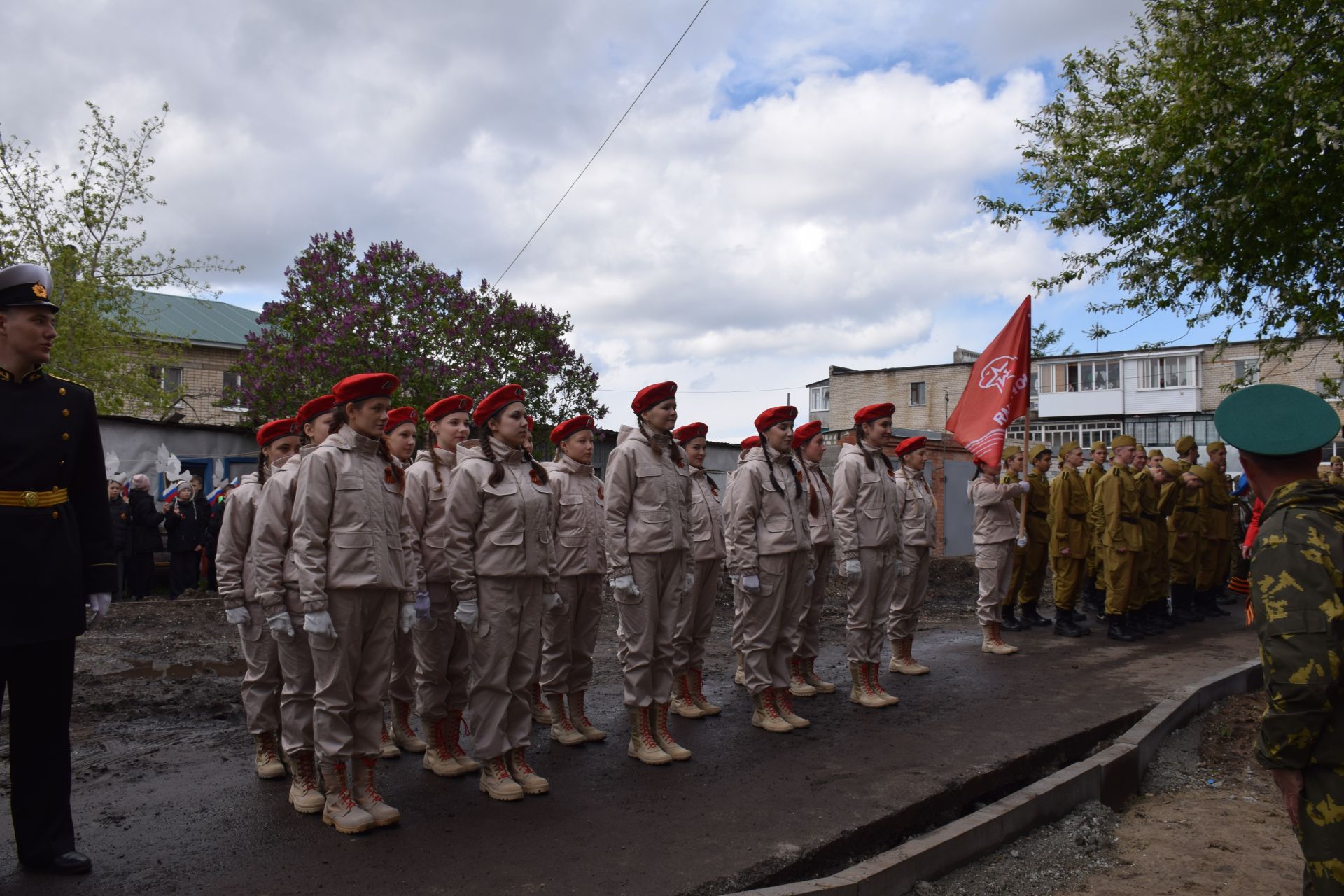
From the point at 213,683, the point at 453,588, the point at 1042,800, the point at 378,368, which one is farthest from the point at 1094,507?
the point at 378,368

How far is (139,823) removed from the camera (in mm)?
4891

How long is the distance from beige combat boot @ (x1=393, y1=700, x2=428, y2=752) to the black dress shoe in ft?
7.78

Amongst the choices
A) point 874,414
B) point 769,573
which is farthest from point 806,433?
point 769,573

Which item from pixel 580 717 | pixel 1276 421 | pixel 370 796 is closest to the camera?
pixel 1276 421

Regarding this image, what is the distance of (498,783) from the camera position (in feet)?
17.3

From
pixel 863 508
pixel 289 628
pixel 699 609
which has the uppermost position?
pixel 863 508

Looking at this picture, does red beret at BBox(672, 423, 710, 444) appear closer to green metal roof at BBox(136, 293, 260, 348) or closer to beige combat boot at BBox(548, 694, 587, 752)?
beige combat boot at BBox(548, 694, 587, 752)

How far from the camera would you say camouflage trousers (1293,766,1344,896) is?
8.80 feet

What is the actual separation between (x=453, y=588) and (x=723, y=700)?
10.9ft

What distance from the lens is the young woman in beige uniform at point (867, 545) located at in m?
7.66

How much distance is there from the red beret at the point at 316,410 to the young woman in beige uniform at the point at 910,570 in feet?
16.3

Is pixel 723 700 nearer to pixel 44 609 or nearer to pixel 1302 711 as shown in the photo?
pixel 44 609

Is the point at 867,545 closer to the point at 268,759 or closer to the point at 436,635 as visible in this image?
the point at 436,635

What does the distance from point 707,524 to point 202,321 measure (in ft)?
115
